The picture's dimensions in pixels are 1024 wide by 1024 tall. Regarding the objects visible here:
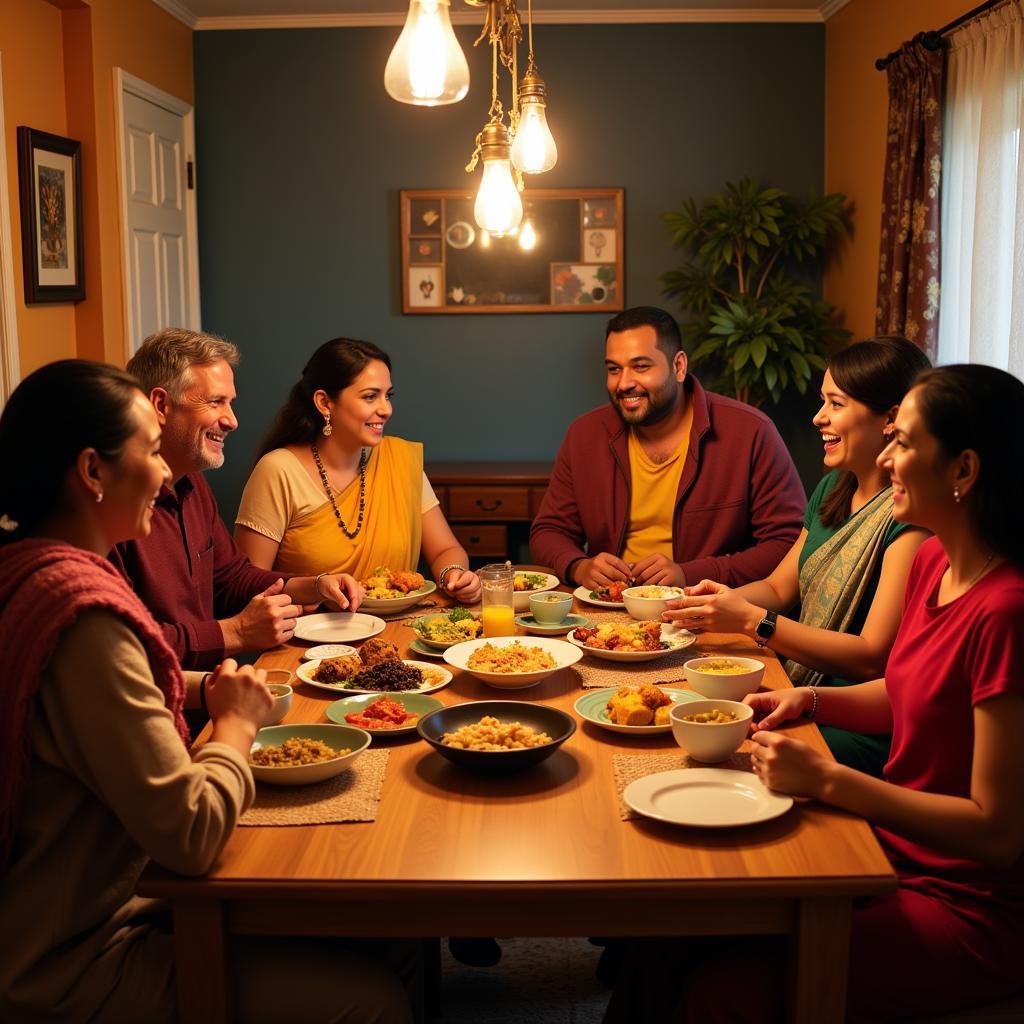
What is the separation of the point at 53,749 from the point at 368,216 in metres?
4.39

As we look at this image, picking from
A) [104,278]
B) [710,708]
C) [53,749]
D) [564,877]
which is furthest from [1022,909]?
[104,278]

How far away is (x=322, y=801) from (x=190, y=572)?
1.01 m

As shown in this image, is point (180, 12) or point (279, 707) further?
point (180, 12)

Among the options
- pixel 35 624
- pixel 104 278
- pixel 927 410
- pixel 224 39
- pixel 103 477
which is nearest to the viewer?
pixel 35 624

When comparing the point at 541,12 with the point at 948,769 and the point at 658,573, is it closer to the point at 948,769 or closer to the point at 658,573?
the point at 658,573

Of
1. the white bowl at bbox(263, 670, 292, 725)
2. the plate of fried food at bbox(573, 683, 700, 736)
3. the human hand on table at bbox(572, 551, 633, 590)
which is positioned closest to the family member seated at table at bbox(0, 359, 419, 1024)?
the white bowl at bbox(263, 670, 292, 725)

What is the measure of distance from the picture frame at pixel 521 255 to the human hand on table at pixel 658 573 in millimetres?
2798

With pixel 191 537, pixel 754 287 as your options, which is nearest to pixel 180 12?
pixel 754 287

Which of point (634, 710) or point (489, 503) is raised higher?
point (634, 710)

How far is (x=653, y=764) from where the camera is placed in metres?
1.70

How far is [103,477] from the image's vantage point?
1.45 m

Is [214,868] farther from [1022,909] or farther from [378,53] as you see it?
[378,53]

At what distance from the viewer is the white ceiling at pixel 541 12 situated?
5086 millimetres

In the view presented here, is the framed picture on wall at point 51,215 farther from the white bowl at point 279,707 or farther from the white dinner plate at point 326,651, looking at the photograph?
the white bowl at point 279,707
